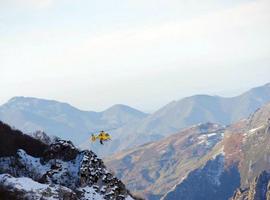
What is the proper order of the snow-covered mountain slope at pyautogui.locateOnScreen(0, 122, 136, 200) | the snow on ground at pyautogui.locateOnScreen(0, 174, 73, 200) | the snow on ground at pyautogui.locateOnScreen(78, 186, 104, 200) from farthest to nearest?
the snow on ground at pyautogui.locateOnScreen(78, 186, 104, 200) → the snow-covered mountain slope at pyautogui.locateOnScreen(0, 122, 136, 200) → the snow on ground at pyautogui.locateOnScreen(0, 174, 73, 200)

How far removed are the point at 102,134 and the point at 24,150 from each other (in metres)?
18.9

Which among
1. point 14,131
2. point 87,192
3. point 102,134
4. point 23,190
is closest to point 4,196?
point 23,190

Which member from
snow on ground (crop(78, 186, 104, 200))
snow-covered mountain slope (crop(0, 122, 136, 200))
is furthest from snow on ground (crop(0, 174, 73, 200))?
snow on ground (crop(78, 186, 104, 200))

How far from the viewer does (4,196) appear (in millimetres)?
73438

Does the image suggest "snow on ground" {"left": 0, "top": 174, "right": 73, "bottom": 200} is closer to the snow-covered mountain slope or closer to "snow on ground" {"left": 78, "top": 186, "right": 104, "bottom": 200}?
the snow-covered mountain slope

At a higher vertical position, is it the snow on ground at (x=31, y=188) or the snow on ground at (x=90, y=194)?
the snow on ground at (x=31, y=188)

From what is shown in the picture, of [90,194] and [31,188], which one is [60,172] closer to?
[90,194]

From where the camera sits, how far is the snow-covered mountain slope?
77.2 m

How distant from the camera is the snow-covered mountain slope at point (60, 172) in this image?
3039 inches

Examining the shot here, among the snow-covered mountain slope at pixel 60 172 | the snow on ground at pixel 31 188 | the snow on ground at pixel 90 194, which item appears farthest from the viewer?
the snow on ground at pixel 90 194

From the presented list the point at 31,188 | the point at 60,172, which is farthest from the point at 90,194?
the point at 31,188

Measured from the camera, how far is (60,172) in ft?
308

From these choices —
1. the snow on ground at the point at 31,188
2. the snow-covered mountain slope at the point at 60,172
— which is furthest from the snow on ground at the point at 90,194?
the snow on ground at the point at 31,188

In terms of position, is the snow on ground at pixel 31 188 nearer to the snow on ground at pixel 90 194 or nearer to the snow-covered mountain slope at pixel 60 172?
the snow-covered mountain slope at pixel 60 172
